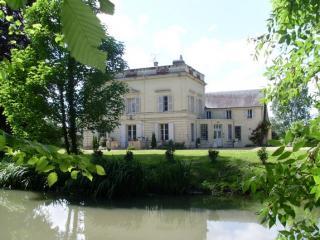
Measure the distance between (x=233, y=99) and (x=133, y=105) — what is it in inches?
354

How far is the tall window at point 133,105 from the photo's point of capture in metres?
34.0

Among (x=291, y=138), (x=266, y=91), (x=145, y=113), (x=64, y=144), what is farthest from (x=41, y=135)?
(x=145, y=113)

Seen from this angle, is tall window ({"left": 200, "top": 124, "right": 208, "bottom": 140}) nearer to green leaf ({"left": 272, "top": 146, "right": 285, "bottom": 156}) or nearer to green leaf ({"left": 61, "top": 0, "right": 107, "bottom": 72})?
green leaf ({"left": 272, "top": 146, "right": 285, "bottom": 156})

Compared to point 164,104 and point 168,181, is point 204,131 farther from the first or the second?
point 168,181

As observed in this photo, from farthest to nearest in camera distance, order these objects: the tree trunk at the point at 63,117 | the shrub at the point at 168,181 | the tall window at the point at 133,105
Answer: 1. the tall window at the point at 133,105
2. the tree trunk at the point at 63,117
3. the shrub at the point at 168,181

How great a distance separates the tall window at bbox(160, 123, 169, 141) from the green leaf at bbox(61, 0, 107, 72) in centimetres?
3244

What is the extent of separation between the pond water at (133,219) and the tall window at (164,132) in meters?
21.2

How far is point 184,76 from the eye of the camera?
3219 centimetres

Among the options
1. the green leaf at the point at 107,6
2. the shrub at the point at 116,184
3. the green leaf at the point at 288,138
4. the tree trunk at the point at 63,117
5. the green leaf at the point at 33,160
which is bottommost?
the shrub at the point at 116,184

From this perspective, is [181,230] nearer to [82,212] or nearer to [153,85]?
[82,212]

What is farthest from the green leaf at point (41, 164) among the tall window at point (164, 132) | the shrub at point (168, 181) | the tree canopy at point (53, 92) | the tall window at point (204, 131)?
the tall window at point (204, 131)

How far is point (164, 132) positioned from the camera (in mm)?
33062

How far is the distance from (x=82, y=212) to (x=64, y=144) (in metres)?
7.35

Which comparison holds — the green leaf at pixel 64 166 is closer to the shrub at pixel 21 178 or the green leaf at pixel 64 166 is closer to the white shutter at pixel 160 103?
the shrub at pixel 21 178
